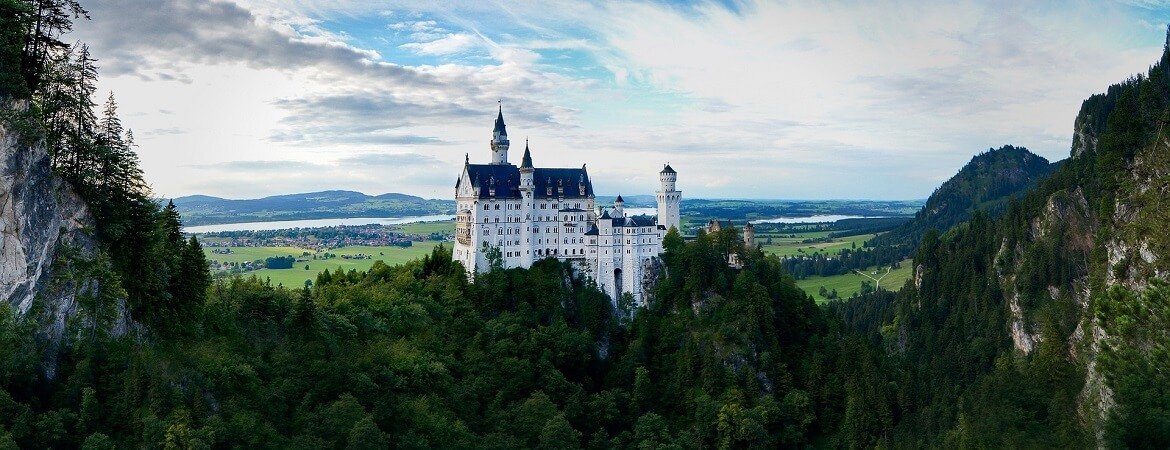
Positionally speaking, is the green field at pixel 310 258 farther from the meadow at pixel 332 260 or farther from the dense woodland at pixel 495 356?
the dense woodland at pixel 495 356

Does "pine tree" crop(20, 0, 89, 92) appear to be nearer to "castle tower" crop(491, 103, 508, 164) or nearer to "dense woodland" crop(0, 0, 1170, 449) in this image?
"dense woodland" crop(0, 0, 1170, 449)

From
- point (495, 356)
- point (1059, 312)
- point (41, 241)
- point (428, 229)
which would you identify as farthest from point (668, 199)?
point (428, 229)

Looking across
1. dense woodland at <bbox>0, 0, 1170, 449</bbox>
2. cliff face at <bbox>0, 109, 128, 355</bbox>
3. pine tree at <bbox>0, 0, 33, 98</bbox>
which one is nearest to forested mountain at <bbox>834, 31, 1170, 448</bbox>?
dense woodland at <bbox>0, 0, 1170, 449</bbox>

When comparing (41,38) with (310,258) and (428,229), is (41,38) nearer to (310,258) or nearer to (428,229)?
(310,258)

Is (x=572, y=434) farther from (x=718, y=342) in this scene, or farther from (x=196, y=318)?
(x=196, y=318)

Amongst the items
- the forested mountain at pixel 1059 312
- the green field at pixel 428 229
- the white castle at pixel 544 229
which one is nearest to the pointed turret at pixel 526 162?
the white castle at pixel 544 229

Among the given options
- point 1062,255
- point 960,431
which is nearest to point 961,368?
point 1062,255
